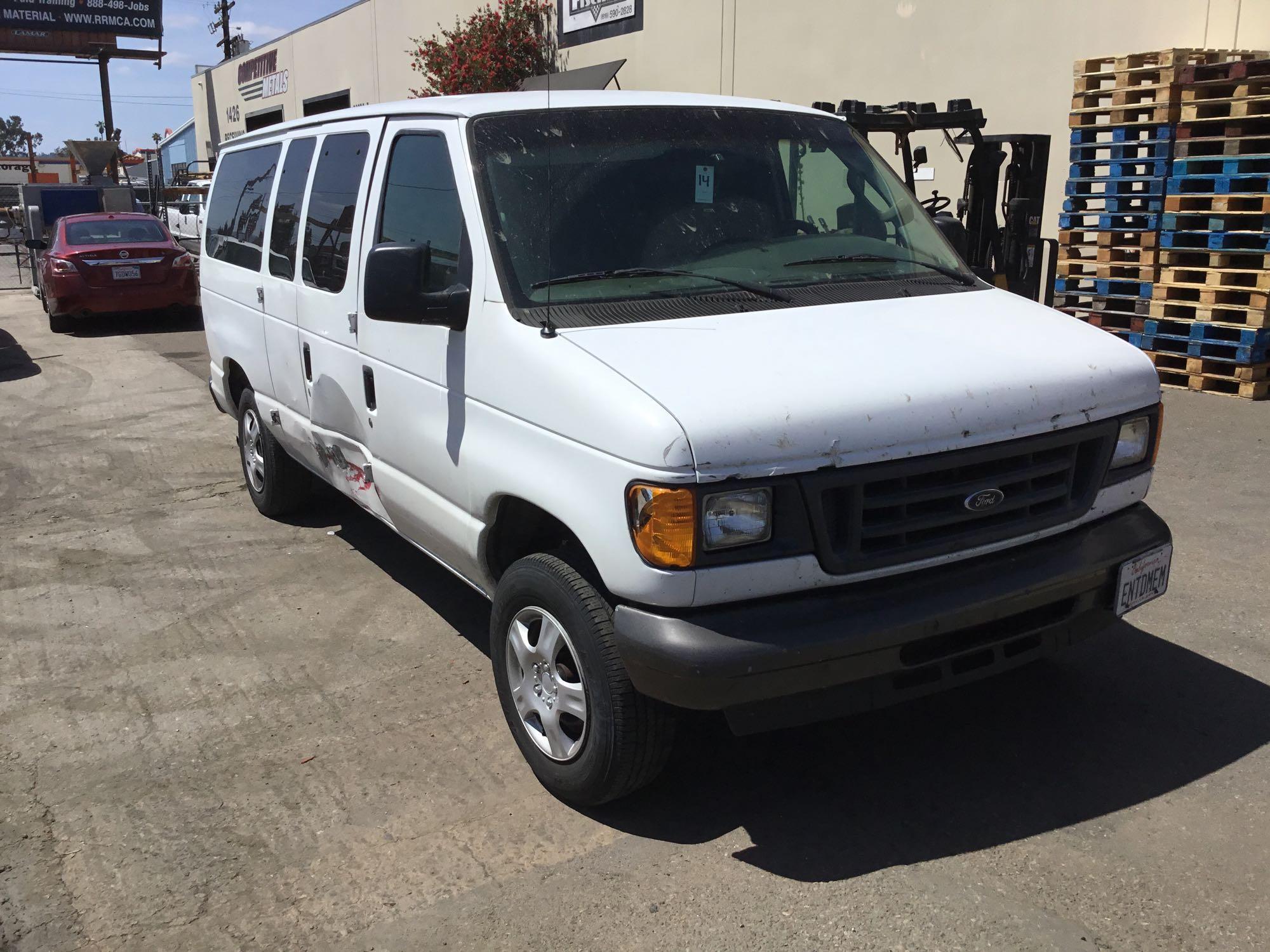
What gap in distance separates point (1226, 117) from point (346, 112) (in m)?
7.03

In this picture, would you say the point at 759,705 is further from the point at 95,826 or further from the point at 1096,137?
the point at 1096,137

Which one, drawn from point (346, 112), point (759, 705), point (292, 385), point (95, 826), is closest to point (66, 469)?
point (292, 385)

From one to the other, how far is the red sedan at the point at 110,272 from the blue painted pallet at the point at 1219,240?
1200 centimetres

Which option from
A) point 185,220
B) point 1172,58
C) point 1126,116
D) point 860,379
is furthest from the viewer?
point 185,220

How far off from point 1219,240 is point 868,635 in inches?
294

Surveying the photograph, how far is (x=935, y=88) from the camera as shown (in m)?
12.6

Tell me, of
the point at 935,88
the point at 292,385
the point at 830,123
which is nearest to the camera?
the point at 830,123

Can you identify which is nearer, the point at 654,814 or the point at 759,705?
the point at 759,705

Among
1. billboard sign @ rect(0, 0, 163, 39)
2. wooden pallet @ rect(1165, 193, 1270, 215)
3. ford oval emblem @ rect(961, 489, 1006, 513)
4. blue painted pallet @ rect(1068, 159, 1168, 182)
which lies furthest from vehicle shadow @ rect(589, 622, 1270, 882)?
billboard sign @ rect(0, 0, 163, 39)

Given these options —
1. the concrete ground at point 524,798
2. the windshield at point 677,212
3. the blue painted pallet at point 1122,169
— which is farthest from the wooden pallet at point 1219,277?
the windshield at point 677,212

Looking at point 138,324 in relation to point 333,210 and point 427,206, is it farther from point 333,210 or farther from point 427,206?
point 427,206

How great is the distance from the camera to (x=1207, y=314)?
9.03m

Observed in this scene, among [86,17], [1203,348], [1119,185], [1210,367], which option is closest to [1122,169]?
[1119,185]

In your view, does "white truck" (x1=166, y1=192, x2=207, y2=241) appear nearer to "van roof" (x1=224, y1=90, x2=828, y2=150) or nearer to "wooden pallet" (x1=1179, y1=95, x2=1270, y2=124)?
"wooden pallet" (x1=1179, y1=95, x2=1270, y2=124)
